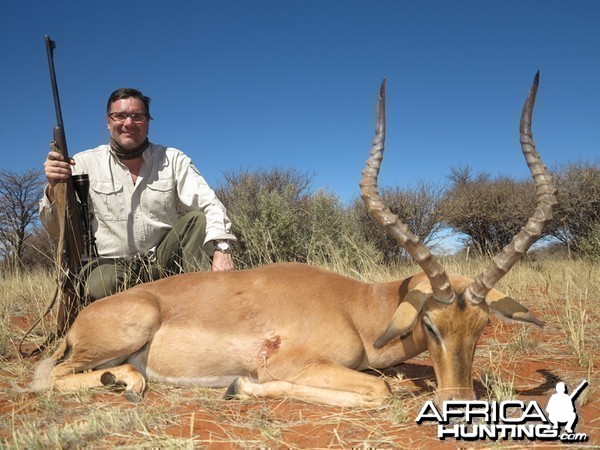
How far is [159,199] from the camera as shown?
6094mm

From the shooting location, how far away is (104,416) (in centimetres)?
287

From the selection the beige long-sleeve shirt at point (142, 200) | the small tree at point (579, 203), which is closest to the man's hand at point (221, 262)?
the beige long-sleeve shirt at point (142, 200)

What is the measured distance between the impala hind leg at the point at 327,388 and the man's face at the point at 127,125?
351 centimetres

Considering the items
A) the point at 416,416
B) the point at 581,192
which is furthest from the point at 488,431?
the point at 581,192

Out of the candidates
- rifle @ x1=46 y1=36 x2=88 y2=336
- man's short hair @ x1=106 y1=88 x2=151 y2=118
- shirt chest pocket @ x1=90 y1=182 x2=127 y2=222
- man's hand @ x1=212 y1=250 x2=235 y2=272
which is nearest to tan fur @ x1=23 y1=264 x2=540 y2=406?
rifle @ x1=46 y1=36 x2=88 y2=336

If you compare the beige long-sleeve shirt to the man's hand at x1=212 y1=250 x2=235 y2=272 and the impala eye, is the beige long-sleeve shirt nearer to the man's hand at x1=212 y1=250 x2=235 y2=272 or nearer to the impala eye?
the man's hand at x1=212 y1=250 x2=235 y2=272

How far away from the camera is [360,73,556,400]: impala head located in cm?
312

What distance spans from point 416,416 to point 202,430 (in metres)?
1.27

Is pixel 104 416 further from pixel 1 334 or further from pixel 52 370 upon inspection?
pixel 1 334

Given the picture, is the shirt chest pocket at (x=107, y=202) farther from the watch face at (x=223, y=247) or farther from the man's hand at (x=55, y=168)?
the watch face at (x=223, y=247)

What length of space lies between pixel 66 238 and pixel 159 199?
122 cm

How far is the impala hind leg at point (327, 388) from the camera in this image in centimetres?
324

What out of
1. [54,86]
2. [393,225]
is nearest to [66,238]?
[54,86]

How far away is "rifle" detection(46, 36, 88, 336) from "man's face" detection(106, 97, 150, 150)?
0.60 m
